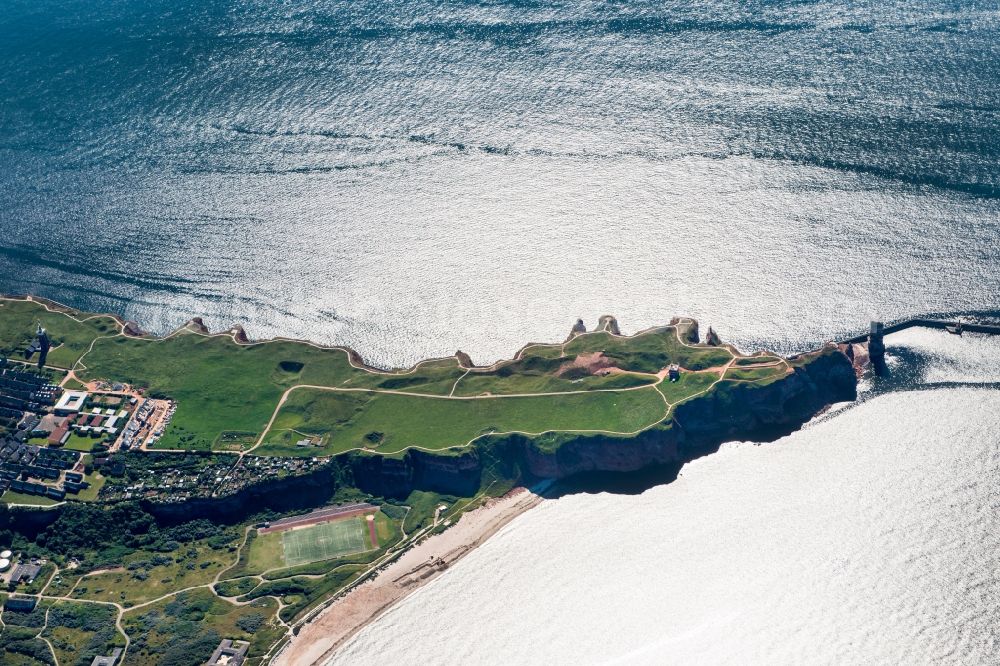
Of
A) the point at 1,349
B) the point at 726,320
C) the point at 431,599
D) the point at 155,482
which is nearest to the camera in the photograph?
the point at 431,599

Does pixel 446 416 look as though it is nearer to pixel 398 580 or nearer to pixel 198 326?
pixel 398 580

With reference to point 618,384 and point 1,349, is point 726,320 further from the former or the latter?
point 1,349

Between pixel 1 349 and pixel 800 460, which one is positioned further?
pixel 1 349

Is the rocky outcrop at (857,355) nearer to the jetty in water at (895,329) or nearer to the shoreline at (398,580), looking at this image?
the jetty in water at (895,329)

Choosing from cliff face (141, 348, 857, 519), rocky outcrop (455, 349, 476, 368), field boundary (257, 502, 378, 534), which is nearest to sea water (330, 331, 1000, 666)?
cliff face (141, 348, 857, 519)

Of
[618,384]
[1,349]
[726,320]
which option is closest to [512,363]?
[618,384]

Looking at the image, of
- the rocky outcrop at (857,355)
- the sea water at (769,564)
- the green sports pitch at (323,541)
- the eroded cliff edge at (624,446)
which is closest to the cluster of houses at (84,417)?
the green sports pitch at (323,541)

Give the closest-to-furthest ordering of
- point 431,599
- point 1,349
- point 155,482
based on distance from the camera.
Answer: point 431,599, point 155,482, point 1,349
